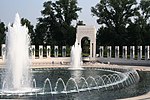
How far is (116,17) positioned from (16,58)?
39595 millimetres

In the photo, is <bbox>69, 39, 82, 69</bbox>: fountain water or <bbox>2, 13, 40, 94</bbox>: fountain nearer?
<bbox>2, 13, 40, 94</bbox>: fountain

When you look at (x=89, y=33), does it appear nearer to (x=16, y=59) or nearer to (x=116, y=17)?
(x=116, y=17)

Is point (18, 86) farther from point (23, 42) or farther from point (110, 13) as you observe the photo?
point (110, 13)

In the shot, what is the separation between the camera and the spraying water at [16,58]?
15656mm

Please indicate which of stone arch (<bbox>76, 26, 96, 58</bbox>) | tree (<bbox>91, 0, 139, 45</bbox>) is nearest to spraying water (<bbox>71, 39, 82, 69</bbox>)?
stone arch (<bbox>76, 26, 96, 58</bbox>)

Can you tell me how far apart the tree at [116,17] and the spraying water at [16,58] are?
3761 cm

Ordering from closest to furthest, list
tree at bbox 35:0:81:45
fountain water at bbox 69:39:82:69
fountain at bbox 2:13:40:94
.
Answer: fountain at bbox 2:13:40:94 → fountain water at bbox 69:39:82:69 → tree at bbox 35:0:81:45

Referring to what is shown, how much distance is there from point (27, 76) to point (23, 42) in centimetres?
191

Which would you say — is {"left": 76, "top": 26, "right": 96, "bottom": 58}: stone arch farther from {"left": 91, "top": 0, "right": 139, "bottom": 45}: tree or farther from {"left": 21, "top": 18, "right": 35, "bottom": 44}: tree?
{"left": 21, "top": 18, "right": 35, "bottom": 44}: tree

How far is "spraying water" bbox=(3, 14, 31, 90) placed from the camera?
15.7 meters

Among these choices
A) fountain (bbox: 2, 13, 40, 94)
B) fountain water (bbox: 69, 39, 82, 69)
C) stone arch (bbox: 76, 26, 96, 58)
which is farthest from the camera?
stone arch (bbox: 76, 26, 96, 58)

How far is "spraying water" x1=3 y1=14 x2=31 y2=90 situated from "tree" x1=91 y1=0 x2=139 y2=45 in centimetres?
3761

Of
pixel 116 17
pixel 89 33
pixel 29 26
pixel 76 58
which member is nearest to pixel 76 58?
pixel 76 58

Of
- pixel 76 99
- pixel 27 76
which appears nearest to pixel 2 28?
pixel 27 76
